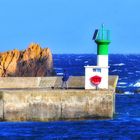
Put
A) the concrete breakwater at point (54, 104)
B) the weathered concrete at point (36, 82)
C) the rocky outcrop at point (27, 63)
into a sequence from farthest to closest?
1. the rocky outcrop at point (27, 63)
2. the weathered concrete at point (36, 82)
3. the concrete breakwater at point (54, 104)

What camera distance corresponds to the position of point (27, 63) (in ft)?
321

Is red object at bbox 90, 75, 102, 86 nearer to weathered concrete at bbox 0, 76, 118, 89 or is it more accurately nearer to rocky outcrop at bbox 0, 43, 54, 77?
weathered concrete at bbox 0, 76, 118, 89

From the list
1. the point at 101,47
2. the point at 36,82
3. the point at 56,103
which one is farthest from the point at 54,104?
the point at 36,82

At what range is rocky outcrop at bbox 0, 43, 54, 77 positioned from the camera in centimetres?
9238

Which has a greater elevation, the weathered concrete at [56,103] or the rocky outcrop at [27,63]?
the rocky outcrop at [27,63]

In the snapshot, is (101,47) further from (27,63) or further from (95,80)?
(27,63)

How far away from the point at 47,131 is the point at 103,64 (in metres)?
4.57

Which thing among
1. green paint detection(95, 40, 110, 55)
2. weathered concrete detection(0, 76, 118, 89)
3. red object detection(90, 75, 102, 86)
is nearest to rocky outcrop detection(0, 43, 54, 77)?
weathered concrete detection(0, 76, 118, 89)

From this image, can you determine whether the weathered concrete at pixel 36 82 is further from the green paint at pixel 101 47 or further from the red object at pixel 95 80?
the red object at pixel 95 80

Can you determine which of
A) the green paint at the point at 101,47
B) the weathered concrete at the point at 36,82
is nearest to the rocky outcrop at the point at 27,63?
the weathered concrete at the point at 36,82

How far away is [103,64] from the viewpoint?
37.6 metres

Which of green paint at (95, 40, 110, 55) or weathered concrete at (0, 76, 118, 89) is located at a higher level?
green paint at (95, 40, 110, 55)

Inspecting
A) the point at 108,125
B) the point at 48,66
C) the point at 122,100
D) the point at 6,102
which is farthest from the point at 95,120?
the point at 48,66

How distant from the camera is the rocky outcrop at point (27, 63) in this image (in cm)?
9238
